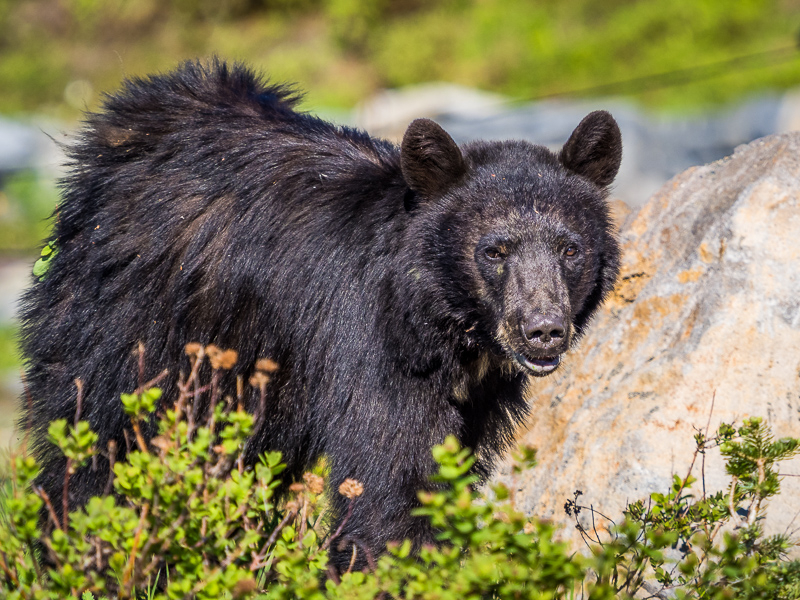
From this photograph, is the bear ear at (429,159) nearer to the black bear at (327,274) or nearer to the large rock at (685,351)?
the black bear at (327,274)

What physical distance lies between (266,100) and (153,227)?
930 mm

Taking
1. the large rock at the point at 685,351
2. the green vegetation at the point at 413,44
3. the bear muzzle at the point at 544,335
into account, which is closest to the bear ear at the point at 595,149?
the large rock at the point at 685,351

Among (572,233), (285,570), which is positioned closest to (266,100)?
(572,233)

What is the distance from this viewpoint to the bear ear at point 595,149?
379 cm

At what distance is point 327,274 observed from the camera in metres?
3.78

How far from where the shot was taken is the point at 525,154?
3.86 meters

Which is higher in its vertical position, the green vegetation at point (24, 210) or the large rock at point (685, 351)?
the green vegetation at point (24, 210)

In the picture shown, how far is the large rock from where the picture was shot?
3852 mm

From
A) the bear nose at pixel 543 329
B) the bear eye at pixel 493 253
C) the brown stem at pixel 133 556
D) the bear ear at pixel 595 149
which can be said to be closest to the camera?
the brown stem at pixel 133 556

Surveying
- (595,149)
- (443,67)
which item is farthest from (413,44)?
(595,149)

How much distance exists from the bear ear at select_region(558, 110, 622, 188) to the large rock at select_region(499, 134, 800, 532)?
0.73 meters

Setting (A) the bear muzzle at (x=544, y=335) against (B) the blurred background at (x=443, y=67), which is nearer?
(A) the bear muzzle at (x=544, y=335)

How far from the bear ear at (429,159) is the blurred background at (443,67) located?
6.90 meters

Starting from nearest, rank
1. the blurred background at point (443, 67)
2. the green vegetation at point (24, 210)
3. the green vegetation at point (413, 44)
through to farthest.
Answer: the blurred background at point (443, 67) → the green vegetation at point (24, 210) → the green vegetation at point (413, 44)
